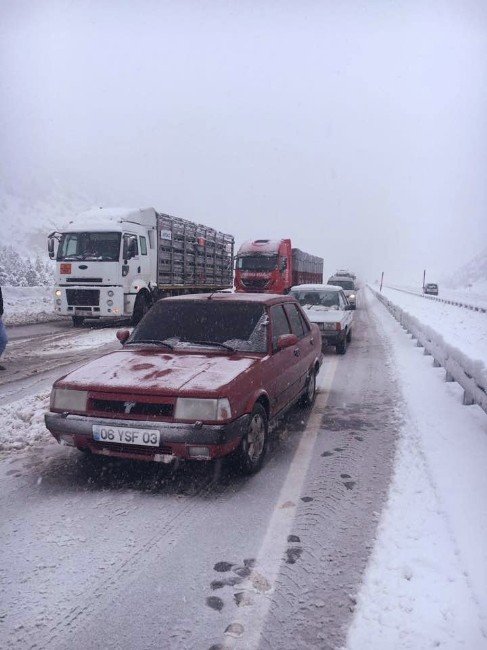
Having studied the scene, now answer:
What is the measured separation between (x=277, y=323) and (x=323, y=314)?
18.7 ft

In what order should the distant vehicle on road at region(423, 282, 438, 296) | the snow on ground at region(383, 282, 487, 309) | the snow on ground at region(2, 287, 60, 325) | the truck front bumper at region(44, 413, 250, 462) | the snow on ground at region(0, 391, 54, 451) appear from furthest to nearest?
the distant vehicle on road at region(423, 282, 438, 296) → the snow on ground at region(383, 282, 487, 309) → the snow on ground at region(2, 287, 60, 325) → the snow on ground at region(0, 391, 54, 451) → the truck front bumper at region(44, 413, 250, 462)

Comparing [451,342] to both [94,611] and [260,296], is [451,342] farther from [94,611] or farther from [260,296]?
[94,611]

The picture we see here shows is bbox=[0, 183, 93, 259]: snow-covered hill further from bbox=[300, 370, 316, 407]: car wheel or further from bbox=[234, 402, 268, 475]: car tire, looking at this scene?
bbox=[234, 402, 268, 475]: car tire

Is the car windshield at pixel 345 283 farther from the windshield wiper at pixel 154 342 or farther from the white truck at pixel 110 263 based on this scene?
the windshield wiper at pixel 154 342

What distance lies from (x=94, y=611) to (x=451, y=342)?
663 cm

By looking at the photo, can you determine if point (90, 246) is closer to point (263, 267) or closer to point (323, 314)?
point (323, 314)

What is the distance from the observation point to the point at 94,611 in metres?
2.60

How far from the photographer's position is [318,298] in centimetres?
1177

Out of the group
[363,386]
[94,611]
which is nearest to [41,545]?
[94,611]

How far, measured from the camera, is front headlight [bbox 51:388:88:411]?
13.5ft

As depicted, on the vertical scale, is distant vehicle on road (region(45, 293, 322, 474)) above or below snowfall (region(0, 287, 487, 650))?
above

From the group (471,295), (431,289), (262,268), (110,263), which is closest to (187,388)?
(110,263)

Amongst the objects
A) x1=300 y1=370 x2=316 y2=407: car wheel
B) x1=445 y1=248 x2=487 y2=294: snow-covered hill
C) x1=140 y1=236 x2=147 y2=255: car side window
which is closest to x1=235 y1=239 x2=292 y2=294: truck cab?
x1=140 y1=236 x2=147 y2=255: car side window

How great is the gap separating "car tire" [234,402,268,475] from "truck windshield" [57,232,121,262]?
1073cm
